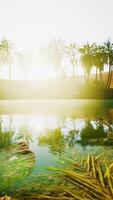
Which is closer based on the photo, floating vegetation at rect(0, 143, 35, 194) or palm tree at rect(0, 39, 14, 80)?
floating vegetation at rect(0, 143, 35, 194)

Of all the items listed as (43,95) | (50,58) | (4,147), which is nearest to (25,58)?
(50,58)

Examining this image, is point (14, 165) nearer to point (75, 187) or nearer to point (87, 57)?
point (75, 187)

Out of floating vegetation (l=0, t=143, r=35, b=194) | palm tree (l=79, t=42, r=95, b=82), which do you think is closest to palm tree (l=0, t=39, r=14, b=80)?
palm tree (l=79, t=42, r=95, b=82)

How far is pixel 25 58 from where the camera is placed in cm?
10112

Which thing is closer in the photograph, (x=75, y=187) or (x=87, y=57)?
(x=75, y=187)

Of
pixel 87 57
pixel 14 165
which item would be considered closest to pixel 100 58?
pixel 87 57

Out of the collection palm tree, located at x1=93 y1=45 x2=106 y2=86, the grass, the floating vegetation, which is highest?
palm tree, located at x1=93 y1=45 x2=106 y2=86

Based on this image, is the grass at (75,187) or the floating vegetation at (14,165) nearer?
the grass at (75,187)

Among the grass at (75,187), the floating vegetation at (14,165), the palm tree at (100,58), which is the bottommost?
the floating vegetation at (14,165)

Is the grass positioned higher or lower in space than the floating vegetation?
higher

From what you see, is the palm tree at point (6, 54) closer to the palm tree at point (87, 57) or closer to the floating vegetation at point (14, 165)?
the palm tree at point (87, 57)

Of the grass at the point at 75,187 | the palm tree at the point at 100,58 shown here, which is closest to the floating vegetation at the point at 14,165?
the grass at the point at 75,187

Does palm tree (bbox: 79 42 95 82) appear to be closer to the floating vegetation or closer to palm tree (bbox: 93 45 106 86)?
palm tree (bbox: 93 45 106 86)

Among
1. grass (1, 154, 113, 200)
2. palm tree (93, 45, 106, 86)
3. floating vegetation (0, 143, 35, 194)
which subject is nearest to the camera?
grass (1, 154, 113, 200)
